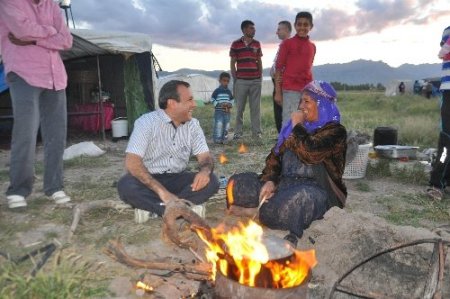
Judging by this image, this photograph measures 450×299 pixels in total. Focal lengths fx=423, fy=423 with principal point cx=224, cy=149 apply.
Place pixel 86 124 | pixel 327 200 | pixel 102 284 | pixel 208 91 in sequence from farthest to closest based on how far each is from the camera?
1. pixel 208 91
2. pixel 86 124
3. pixel 327 200
4. pixel 102 284

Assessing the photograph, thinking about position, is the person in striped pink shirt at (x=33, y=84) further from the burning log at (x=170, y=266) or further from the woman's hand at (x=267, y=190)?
the woman's hand at (x=267, y=190)

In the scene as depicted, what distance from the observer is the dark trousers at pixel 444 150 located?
5156mm

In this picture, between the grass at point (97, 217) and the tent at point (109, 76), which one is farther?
the tent at point (109, 76)

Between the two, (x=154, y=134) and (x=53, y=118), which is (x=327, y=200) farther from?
(x=53, y=118)

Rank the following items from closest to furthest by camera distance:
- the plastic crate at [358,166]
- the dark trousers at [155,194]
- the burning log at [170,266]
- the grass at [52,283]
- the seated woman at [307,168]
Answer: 1. the grass at [52,283]
2. the burning log at [170,266]
3. the seated woman at [307,168]
4. the dark trousers at [155,194]
5. the plastic crate at [358,166]

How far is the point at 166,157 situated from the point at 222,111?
19.2ft

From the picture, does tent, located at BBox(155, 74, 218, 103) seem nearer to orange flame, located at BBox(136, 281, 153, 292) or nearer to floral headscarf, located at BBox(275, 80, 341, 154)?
floral headscarf, located at BBox(275, 80, 341, 154)

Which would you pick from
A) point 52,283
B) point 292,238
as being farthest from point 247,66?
point 52,283

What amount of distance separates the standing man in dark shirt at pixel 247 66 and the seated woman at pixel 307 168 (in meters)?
6.07

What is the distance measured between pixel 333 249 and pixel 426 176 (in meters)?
3.54

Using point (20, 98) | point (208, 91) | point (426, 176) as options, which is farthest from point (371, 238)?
point (208, 91)

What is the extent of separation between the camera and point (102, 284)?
3.07 m

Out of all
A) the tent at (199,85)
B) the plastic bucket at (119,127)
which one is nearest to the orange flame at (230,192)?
the plastic bucket at (119,127)

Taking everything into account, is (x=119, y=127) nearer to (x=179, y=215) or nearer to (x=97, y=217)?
(x=97, y=217)
